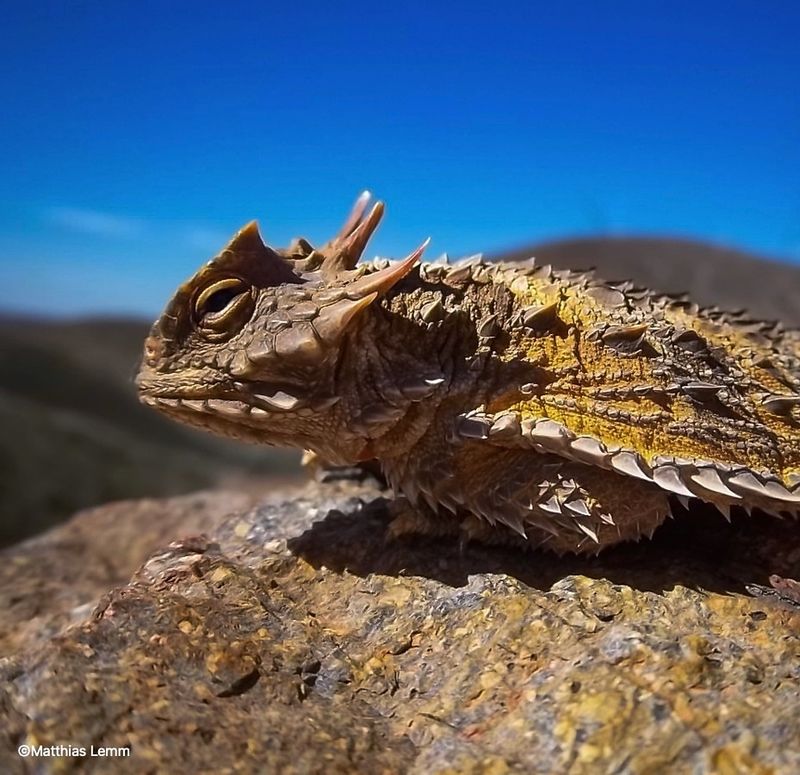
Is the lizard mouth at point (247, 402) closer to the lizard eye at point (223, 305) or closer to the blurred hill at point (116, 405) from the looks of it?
the lizard eye at point (223, 305)

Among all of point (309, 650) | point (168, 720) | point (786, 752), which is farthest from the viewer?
point (309, 650)

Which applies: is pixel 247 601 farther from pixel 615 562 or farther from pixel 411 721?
pixel 615 562

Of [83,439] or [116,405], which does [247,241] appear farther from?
[116,405]

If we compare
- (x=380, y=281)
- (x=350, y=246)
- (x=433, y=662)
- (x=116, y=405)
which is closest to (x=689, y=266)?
(x=116, y=405)

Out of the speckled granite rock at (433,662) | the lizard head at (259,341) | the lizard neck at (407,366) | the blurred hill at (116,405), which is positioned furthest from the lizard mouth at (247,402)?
the blurred hill at (116,405)

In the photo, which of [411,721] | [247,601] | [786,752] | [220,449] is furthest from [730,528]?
[220,449]

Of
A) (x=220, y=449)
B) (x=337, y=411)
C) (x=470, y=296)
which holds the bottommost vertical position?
(x=220, y=449)

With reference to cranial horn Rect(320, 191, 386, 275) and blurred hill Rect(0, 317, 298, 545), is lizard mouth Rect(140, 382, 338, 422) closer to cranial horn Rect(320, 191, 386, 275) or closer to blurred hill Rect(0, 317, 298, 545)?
cranial horn Rect(320, 191, 386, 275)
